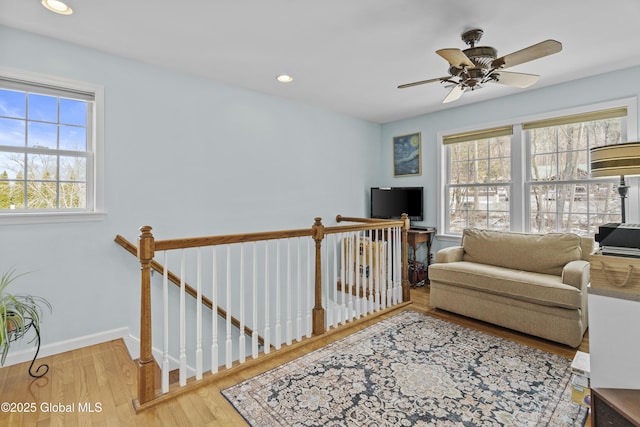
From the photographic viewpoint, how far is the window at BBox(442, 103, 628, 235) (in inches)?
135

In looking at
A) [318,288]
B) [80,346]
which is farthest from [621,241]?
[80,346]

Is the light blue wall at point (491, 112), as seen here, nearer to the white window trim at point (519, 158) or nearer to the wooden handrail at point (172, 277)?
the white window trim at point (519, 158)

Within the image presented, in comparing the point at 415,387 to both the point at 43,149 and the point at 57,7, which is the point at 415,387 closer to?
the point at 43,149

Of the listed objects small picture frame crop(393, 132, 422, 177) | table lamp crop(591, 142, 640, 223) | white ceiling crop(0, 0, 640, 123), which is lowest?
table lamp crop(591, 142, 640, 223)

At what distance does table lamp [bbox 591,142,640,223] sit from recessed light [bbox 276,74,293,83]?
2.90 m

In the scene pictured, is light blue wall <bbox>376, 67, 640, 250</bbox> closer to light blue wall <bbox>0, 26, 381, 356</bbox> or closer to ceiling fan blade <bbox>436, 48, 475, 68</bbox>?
light blue wall <bbox>0, 26, 381, 356</bbox>

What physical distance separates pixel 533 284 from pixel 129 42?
13.0 ft

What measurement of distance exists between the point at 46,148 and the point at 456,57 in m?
3.24

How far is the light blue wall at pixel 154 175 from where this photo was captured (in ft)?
8.29

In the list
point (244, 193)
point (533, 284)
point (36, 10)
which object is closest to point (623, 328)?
point (533, 284)

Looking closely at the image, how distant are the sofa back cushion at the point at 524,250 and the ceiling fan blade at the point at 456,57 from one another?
2.00m

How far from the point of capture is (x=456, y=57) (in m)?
2.19

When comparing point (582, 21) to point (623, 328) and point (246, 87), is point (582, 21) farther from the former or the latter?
point (246, 87)

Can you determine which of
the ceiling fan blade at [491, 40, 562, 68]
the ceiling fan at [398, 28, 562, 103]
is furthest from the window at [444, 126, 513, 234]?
the ceiling fan blade at [491, 40, 562, 68]
